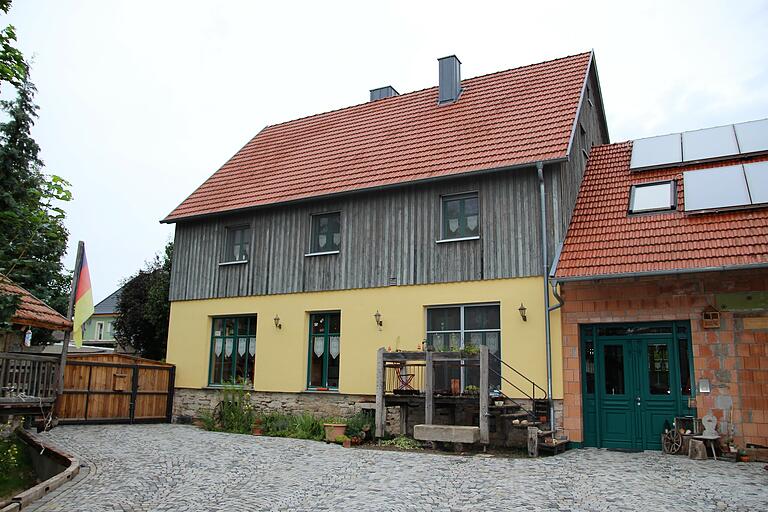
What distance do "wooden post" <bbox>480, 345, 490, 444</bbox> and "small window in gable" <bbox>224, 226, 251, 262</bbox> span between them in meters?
7.97

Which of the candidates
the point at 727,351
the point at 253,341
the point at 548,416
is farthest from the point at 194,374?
the point at 727,351

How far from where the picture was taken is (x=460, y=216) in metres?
14.7

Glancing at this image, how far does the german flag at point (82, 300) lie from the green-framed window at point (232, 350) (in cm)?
512

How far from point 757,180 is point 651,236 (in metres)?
2.26

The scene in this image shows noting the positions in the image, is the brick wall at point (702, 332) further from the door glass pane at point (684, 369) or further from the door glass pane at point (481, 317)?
the door glass pane at point (481, 317)

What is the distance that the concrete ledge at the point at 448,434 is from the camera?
11.8 m

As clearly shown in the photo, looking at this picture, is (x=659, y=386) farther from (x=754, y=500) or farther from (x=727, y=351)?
(x=754, y=500)

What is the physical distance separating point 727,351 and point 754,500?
415cm

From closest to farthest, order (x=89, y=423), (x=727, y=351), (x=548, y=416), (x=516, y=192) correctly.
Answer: (x=727, y=351) < (x=548, y=416) < (x=516, y=192) < (x=89, y=423)

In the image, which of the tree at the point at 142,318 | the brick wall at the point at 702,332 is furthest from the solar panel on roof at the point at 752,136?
the tree at the point at 142,318

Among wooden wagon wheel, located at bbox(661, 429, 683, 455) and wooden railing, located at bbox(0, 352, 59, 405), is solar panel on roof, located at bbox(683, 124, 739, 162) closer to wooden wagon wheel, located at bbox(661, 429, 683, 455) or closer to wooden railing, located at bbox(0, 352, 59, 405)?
wooden wagon wheel, located at bbox(661, 429, 683, 455)

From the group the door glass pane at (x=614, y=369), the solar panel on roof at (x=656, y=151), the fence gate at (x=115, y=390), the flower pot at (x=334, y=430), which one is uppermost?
the solar panel on roof at (x=656, y=151)

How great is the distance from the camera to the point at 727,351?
38.8 feet

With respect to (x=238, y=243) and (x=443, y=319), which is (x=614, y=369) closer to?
(x=443, y=319)
